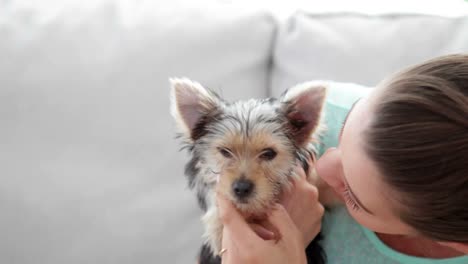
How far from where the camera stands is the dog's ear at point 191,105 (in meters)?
1.15

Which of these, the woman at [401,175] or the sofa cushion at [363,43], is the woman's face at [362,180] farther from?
the sofa cushion at [363,43]

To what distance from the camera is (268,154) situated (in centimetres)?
117

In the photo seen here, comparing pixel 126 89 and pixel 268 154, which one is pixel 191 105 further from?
pixel 126 89

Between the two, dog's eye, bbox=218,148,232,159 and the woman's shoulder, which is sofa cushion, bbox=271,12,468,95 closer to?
the woman's shoulder

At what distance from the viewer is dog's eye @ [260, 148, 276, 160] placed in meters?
1.16

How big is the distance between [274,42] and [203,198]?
59cm

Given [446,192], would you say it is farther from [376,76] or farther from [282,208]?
[376,76]

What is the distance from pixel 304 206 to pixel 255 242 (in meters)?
0.14

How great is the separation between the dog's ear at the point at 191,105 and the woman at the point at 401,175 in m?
0.19

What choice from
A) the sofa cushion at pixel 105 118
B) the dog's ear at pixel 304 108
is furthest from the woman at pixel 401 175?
the sofa cushion at pixel 105 118

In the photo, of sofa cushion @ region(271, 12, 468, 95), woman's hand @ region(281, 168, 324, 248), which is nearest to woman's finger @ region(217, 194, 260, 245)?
woman's hand @ region(281, 168, 324, 248)

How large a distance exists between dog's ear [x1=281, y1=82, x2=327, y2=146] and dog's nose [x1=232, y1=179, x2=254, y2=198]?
172 millimetres

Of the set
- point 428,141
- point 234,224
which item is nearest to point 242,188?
point 234,224

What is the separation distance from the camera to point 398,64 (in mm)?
1538
